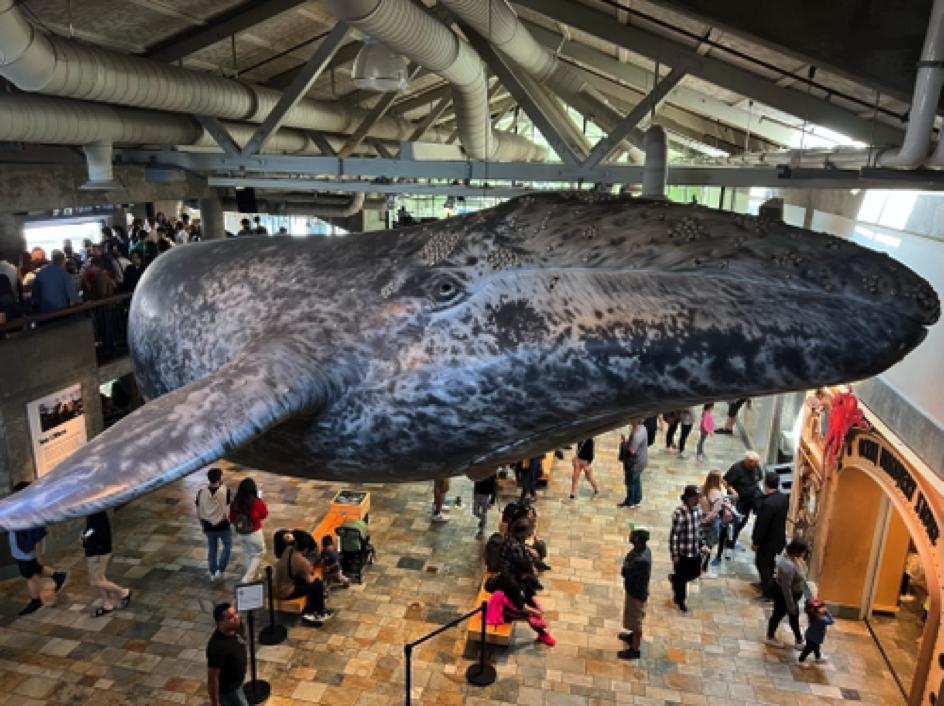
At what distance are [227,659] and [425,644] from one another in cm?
291

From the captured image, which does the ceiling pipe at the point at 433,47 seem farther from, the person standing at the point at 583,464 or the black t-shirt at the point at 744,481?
the black t-shirt at the point at 744,481

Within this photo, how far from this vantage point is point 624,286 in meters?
1.82

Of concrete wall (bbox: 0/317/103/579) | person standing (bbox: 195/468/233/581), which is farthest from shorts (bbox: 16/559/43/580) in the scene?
person standing (bbox: 195/468/233/581)

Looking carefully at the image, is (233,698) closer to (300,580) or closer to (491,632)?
(300,580)

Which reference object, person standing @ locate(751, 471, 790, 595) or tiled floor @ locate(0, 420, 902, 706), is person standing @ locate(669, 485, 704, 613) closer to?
tiled floor @ locate(0, 420, 902, 706)

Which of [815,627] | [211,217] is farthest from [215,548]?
[211,217]

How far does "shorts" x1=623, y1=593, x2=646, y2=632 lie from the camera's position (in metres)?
8.15

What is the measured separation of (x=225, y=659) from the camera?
244 inches

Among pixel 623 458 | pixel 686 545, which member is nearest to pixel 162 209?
pixel 623 458

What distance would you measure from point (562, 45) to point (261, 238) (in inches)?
429

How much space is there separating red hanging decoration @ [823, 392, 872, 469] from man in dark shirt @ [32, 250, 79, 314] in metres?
11.2

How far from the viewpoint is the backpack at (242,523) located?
29.4 ft

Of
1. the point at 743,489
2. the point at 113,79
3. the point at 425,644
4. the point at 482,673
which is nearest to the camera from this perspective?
the point at 113,79

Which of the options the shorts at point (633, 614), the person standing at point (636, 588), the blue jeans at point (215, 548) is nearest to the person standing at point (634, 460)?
the person standing at point (636, 588)
